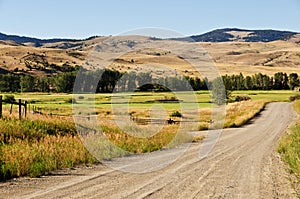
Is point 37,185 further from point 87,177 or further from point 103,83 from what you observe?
point 103,83

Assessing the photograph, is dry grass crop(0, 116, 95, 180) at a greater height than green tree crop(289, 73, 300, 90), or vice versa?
green tree crop(289, 73, 300, 90)

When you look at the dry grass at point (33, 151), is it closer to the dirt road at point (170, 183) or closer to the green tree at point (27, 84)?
the dirt road at point (170, 183)

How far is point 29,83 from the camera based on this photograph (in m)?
134

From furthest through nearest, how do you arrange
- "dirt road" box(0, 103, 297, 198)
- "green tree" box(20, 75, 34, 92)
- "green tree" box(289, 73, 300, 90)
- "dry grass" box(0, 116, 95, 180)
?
"green tree" box(289, 73, 300, 90)
"green tree" box(20, 75, 34, 92)
"dry grass" box(0, 116, 95, 180)
"dirt road" box(0, 103, 297, 198)

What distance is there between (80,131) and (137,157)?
6.52m

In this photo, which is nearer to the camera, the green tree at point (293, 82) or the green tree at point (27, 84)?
the green tree at point (27, 84)

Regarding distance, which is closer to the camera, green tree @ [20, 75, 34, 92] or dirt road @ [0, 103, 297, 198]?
dirt road @ [0, 103, 297, 198]

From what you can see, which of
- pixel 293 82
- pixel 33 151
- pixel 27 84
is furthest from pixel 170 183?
pixel 293 82

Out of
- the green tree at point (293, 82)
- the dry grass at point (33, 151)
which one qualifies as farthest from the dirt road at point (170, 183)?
the green tree at point (293, 82)

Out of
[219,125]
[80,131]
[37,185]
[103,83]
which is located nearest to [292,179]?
[37,185]

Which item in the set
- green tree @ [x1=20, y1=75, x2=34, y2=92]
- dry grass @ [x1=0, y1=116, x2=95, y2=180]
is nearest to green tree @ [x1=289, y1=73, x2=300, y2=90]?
green tree @ [x1=20, y1=75, x2=34, y2=92]

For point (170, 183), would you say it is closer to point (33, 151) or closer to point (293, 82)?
point (33, 151)

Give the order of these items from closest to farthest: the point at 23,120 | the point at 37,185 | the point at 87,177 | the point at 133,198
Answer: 1. the point at 133,198
2. the point at 37,185
3. the point at 87,177
4. the point at 23,120

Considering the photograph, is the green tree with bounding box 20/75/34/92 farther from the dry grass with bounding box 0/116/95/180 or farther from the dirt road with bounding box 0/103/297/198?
the dirt road with bounding box 0/103/297/198
